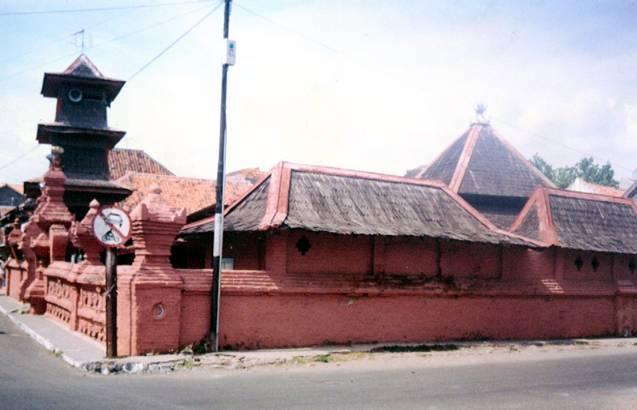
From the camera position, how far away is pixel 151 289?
39.6 feet

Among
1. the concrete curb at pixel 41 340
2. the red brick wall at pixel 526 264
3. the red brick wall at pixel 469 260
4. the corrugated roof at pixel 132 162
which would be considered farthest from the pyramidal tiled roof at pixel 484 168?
the corrugated roof at pixel 132 162

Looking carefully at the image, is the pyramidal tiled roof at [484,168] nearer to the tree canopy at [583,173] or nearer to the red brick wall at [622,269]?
the red brick wall at [622,269]

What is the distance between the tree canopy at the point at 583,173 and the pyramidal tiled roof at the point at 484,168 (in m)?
37.6

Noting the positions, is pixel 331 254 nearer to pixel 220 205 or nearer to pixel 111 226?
Answer: pixel 220 205

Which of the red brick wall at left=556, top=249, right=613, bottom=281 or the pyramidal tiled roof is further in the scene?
the pyramidal tiled roof

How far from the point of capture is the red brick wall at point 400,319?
13664 mm

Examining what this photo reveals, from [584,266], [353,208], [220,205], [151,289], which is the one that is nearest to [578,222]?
[584,266]

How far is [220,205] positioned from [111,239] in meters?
2.78

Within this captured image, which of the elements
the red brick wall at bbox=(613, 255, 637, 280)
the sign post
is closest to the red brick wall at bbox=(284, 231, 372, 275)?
the sign post

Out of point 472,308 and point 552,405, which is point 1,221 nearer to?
point 472,308

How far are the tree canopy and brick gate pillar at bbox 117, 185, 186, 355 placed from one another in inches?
2098

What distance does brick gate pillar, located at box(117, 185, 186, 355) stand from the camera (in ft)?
39.2

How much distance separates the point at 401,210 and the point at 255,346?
5331 millimetres

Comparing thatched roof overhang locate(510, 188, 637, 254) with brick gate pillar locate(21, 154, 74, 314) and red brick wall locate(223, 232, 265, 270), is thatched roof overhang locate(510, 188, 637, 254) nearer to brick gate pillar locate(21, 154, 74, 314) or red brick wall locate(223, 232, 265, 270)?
red brick wall locate(223, 232, 265, 270)
